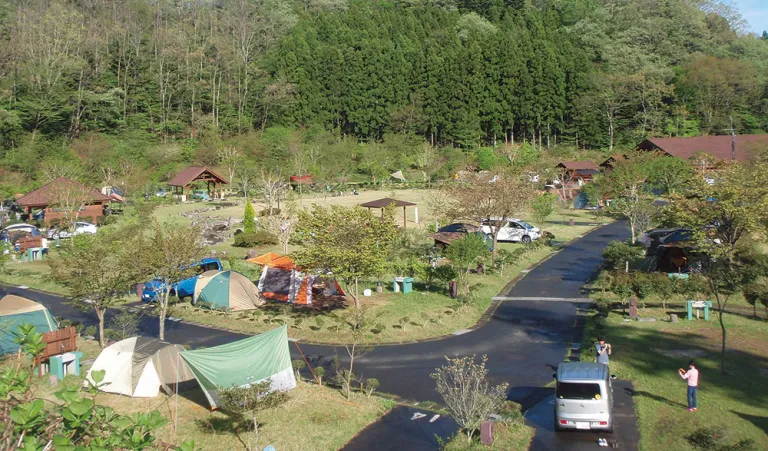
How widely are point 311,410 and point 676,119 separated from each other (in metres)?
62.6

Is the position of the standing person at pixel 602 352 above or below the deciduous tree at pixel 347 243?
below

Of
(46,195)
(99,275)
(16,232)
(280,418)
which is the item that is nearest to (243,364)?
(280,418)

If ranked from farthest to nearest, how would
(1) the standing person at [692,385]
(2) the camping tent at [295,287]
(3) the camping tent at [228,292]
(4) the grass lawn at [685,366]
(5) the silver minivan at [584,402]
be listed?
(2) the camping tent at [295,287] → (3) the camping tent at [228,292] → (1) the standing person at [692,385] → (4) the grass lawn at [685,366] → (5) the silver minivan at [584,402]

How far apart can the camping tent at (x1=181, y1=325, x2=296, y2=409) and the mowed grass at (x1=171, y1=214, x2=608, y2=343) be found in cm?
434

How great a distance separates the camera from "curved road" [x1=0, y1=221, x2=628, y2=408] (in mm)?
14875

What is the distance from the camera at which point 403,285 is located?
22938mm

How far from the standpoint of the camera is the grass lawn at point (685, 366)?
38.5ft

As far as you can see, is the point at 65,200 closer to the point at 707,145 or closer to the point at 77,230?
the point at 77,230

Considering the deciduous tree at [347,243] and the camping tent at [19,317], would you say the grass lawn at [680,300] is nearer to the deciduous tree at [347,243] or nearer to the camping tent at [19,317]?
the deciduous tree at [347,243]

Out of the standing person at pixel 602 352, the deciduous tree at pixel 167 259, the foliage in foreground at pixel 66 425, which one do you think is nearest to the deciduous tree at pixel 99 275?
the deciduous tree at pixel 167 259

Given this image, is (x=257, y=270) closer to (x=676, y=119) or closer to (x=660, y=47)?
(x=676, y=119)

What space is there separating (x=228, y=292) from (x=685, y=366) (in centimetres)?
1400

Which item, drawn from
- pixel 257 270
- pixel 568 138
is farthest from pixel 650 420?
pixel 568 138

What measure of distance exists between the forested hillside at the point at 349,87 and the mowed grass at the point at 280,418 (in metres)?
43.1
